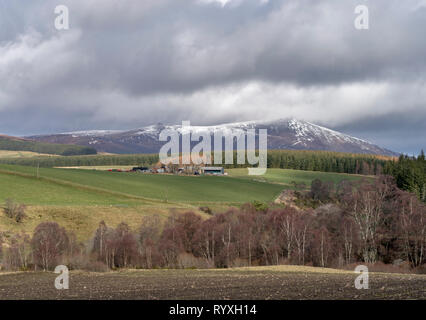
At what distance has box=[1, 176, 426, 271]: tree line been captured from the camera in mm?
54406

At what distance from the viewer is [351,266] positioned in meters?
55.8

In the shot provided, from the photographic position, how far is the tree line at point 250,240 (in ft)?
178

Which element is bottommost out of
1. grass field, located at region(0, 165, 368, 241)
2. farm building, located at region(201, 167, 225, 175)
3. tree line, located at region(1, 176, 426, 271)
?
tree line, located at region(1, 176, 426, 271)

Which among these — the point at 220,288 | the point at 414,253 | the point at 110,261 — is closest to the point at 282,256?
the point at 414,253

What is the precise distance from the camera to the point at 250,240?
6425cm

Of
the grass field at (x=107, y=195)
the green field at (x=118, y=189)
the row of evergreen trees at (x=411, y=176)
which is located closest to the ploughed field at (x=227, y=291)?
the grass field at (x=107, y=195)

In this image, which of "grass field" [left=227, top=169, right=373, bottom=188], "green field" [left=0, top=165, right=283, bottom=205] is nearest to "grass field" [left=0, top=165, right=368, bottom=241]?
"green field" [left=0, top=165, right=283, bottom=205]

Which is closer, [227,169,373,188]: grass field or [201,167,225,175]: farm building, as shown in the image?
[227,169,373,188]: grass field

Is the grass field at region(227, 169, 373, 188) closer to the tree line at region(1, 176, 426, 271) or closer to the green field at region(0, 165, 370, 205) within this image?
the green field at region(0, 165, 370, 205)

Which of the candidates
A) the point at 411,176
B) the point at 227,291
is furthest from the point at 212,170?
the point at 227,291
